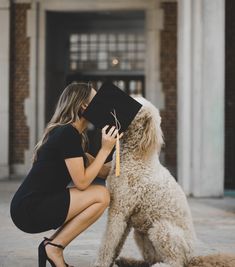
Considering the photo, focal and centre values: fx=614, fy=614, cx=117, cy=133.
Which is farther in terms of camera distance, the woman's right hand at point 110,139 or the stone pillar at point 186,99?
the stone pillar at point 186,99

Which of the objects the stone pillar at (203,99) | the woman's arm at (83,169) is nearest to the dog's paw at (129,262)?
the woman's arm at (83,169)

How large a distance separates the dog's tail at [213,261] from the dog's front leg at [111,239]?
1.54 ft

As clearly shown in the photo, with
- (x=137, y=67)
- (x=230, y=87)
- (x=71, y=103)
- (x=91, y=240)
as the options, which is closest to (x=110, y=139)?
(x=71, y=103)

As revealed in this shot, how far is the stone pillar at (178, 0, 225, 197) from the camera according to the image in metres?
9.08

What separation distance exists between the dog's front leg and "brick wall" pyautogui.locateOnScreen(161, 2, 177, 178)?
9.63 meters

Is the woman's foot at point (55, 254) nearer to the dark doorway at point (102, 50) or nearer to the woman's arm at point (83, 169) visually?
the woman's arm at point (83, 169)

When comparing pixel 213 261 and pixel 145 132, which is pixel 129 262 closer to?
pixel 213 261

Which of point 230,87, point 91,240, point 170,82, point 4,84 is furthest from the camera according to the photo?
point 170,82

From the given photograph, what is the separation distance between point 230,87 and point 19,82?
469 centimetres

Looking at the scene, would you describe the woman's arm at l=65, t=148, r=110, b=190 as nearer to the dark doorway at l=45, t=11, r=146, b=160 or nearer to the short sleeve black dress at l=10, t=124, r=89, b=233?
the short sleeve black dress at l=10, t=124, r=89, b=233

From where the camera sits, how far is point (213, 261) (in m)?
3.88

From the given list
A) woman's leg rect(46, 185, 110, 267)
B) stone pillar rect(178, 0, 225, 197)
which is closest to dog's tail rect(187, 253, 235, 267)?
woman's leg rect(46, 185, 110, 267)

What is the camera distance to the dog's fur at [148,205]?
3.73 meters

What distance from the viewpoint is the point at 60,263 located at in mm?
3861
